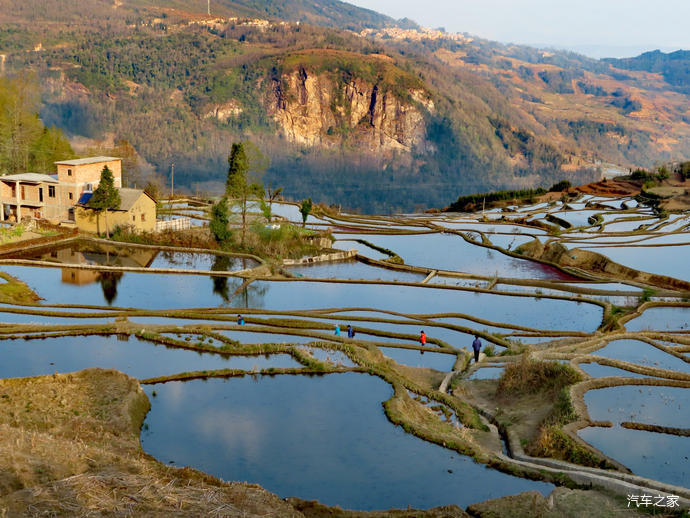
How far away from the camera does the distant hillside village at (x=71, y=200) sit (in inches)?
2094

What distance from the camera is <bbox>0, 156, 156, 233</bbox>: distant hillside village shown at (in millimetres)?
53188

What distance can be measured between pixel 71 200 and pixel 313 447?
42408mm

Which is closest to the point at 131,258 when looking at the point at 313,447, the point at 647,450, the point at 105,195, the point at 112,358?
the point at 105,195

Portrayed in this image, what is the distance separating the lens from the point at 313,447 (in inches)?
705

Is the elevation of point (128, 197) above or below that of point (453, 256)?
above

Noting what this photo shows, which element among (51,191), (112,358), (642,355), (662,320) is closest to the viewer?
(112,358)

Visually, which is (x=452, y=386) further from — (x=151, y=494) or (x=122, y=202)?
(x=122, y=202)

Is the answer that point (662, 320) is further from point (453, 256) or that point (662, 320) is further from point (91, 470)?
point (91, 470)

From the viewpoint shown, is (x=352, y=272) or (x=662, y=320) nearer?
(x=662, y=320)

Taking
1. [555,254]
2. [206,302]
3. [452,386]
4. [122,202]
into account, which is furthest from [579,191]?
[452,386]

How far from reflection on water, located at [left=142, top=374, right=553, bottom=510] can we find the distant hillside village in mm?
33415

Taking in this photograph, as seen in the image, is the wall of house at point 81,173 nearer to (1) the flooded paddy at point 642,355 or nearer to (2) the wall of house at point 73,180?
(2) the wall of house at point 73,180

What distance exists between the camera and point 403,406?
20734 millimetres

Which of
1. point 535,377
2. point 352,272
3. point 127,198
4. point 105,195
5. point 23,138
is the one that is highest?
point 23,138
